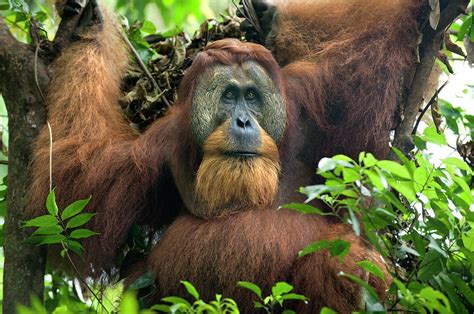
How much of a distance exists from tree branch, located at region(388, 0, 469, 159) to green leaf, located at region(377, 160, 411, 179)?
110 cm

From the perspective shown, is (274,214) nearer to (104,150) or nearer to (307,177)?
(307,177)

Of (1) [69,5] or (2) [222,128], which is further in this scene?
(1) [69,5]

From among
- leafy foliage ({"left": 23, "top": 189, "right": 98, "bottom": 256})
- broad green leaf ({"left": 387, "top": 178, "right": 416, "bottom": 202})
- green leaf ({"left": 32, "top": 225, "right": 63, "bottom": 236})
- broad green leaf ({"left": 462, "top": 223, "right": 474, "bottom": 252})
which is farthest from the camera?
green leaf ({"left": 32, "top": 225, "right": 63, "bottom": 236})

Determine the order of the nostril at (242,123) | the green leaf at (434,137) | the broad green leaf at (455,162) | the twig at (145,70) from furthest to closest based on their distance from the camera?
the twig at (145,70) → the nostril at (242,123) → the green leaf at (434,137) → the broad green leaf at (455,162)

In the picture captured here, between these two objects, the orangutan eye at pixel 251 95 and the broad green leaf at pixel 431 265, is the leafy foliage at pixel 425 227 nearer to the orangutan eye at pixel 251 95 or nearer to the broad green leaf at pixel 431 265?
the broad green leaf at pixel 431 265

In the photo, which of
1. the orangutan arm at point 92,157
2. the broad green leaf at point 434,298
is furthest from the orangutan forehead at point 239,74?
the broad green leaf at point 434,298

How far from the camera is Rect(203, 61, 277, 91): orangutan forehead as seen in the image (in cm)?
439

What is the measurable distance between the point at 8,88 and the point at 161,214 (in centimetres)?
110

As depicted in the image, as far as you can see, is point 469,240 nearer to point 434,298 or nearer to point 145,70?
point 434,298

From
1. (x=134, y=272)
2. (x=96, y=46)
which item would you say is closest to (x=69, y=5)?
(x=96, y=46)

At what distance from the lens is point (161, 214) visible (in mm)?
4824

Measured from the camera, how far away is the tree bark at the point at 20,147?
14.4ft

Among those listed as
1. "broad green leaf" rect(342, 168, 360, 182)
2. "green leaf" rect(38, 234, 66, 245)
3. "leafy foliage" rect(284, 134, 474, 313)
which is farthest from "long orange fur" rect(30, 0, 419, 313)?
"broad green leaf" rect(342, 168, 360, 182)

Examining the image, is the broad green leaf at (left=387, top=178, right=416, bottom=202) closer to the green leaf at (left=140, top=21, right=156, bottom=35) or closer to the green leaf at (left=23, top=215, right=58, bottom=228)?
the green leaf at (left=23, top=215, right=58, bottom=228)
